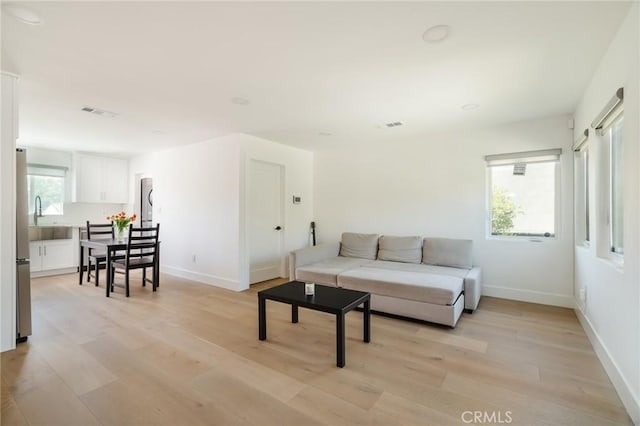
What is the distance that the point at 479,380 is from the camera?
2074 millimetres

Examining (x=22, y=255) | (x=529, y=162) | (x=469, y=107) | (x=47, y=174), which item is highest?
(x=469, y=107)

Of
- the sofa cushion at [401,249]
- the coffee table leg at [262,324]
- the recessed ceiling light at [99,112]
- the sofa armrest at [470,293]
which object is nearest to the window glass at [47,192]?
the recessed ceiling light at [99,112]

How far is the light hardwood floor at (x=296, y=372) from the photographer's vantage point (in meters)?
1.73

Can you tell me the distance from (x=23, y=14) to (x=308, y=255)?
137 inches

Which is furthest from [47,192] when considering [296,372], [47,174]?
[296,372]

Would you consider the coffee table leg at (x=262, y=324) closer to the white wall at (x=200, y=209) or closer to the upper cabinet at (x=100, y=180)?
the white wall at (x=200, y=209)

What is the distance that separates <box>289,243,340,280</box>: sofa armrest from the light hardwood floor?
84 centimetres

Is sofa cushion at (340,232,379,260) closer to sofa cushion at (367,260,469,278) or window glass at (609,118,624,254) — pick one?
sofa cushion at (367,260,469,278)

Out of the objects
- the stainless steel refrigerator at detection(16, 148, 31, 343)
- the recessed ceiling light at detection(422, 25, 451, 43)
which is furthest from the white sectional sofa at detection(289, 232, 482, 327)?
the stainless steel refrigerator at detection(16, 148, 31, 343)

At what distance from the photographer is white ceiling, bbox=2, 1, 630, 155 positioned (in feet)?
5.82

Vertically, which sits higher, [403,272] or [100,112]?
[100,112]

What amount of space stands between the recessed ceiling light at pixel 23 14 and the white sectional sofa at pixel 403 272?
3210 millimetres

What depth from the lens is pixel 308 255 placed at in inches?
168

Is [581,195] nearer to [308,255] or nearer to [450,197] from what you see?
[450,197]
